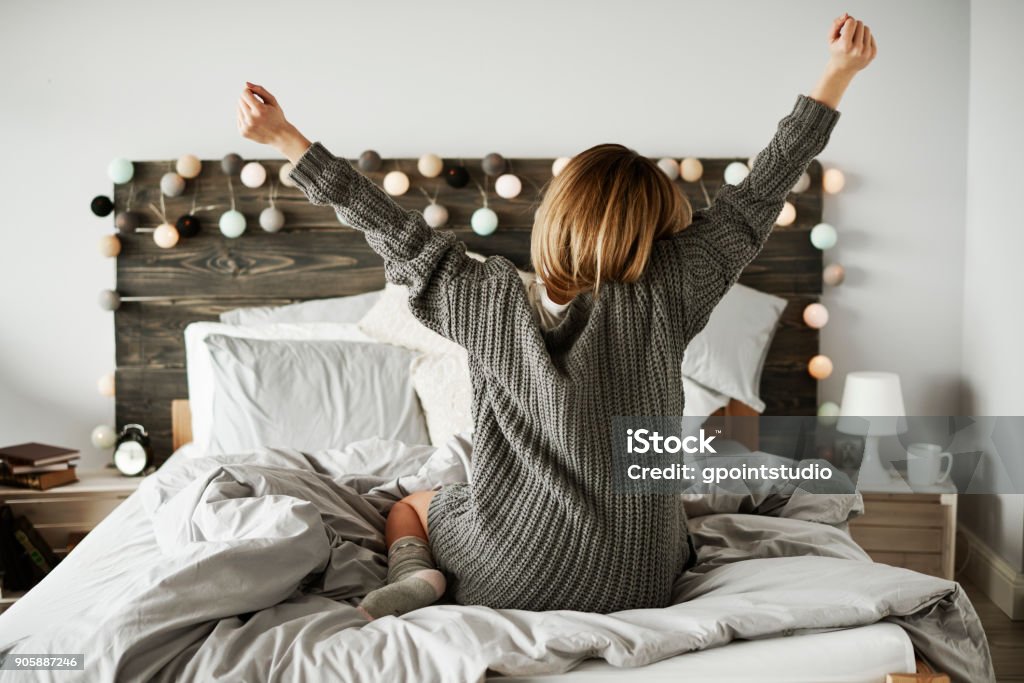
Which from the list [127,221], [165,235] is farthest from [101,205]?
[165,235]

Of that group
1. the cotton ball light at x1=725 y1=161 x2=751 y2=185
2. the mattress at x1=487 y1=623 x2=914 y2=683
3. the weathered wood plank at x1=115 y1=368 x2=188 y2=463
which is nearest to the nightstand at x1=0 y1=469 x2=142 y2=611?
the weathered wood plank at x1=115 y1=368 x2=188 y2=463

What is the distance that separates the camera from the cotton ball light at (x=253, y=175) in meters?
2.86

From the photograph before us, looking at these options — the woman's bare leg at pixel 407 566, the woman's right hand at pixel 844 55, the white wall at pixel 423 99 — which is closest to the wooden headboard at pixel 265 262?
the white wall at pixel 423 99

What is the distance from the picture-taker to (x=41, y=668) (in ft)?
3.33

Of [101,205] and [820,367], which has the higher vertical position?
[101,205]

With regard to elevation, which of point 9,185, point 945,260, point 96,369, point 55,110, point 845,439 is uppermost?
point 55,110

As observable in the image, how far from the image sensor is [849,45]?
51.9 inches

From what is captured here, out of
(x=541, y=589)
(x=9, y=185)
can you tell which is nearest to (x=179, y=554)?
(x=541, y=589)

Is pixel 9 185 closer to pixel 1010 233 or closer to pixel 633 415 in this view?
pixel 633 415

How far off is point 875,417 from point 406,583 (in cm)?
189

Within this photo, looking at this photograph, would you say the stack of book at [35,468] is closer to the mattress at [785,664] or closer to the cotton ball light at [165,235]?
the cotton ball light at [165,235]

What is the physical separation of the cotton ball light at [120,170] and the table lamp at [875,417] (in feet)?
8.30

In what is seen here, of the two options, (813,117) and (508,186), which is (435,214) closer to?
(508,186)

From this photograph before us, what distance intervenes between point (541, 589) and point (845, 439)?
70.4 inches
